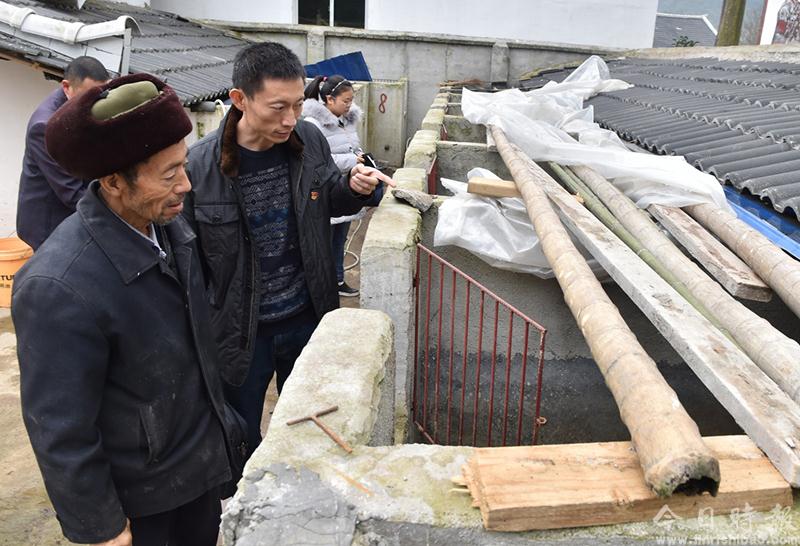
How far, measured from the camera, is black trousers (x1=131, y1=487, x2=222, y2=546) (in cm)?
193

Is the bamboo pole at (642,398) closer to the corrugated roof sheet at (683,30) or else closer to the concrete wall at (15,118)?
the concrete wall at (15,118)

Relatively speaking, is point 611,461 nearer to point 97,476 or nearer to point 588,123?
point 97,476

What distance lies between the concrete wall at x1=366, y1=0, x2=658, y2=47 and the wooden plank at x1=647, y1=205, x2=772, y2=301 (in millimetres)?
13446

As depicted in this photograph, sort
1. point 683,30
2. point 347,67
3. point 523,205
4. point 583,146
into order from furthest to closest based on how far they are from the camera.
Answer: point 683,30, point 347,67, point 583,146, point 523,205

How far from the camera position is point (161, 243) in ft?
6.18

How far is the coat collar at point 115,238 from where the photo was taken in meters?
1.63

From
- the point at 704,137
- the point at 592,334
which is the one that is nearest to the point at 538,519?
the point at 592,334

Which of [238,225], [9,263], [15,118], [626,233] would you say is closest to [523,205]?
[626,233]

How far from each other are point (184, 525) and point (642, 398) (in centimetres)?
155

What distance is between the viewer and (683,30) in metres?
27.1

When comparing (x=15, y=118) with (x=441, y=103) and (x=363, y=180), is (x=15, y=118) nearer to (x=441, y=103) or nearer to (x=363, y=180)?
(x=441, y=103)

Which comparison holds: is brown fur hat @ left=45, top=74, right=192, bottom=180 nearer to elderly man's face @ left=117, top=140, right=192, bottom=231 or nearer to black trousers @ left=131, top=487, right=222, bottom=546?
elderly man's face @ left=117, top=140, right=192, bottom=231

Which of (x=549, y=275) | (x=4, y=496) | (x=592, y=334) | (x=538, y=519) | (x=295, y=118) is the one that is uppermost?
(x=295, y=118)

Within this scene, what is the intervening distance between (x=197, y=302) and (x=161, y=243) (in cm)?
21
